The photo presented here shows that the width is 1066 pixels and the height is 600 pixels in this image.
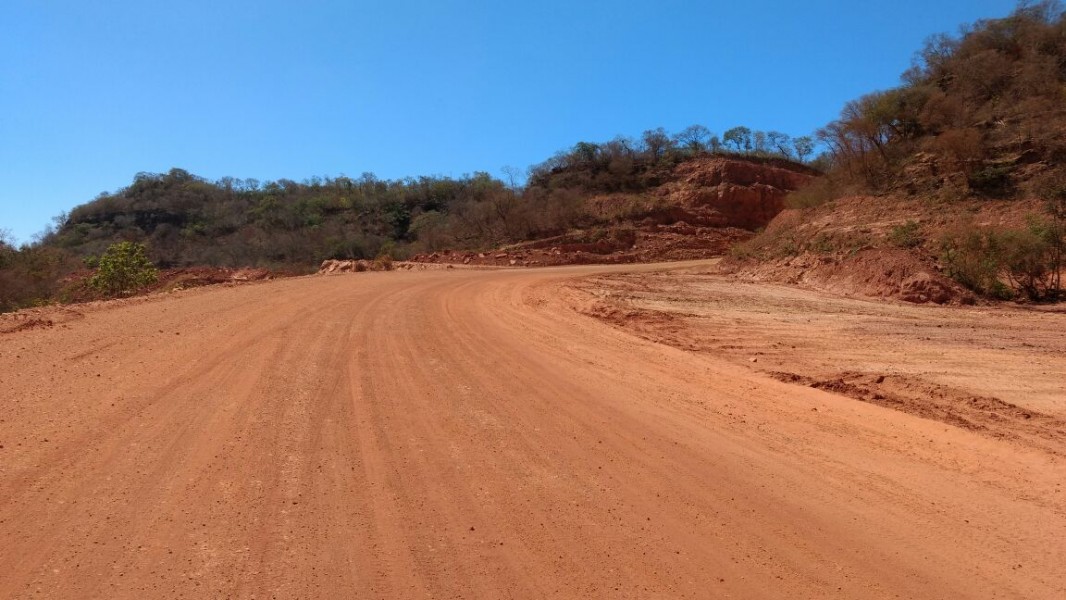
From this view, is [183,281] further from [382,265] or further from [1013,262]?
[1013,262]

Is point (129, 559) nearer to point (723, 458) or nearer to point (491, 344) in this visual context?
point (723, 458)

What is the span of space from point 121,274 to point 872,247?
28.1m

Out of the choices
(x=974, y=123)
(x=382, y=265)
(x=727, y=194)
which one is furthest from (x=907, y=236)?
(x=727, y=194)

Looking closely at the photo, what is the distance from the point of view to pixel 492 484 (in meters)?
4.52

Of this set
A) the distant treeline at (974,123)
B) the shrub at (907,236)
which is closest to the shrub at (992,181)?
the distant treeline at (974,123)

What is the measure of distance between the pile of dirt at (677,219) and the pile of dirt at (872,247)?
12.4 m

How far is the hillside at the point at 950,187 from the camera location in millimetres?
15102

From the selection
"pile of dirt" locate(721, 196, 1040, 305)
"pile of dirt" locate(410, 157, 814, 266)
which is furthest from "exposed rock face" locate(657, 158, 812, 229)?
"pile of dirt" locate(721, 196, 1040, 305)

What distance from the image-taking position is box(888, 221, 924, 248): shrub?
1788cm

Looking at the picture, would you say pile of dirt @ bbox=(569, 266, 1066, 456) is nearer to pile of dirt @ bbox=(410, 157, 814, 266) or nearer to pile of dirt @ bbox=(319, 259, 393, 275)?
pile of dirt @ bbox=(319, 259, 393, 275)

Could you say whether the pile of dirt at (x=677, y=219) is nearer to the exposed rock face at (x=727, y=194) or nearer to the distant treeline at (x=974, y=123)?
the exposed rock face at (x=727, y=194)

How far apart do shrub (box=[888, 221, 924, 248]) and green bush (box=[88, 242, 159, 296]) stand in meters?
28.0

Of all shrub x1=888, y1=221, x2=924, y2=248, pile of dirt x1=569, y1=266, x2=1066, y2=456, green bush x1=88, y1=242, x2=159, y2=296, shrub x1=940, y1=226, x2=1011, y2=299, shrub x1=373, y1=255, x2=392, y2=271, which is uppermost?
green bush x1=88, y1=242, x2=159, y2=296

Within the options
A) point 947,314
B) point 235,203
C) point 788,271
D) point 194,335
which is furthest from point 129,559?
point 235,203
